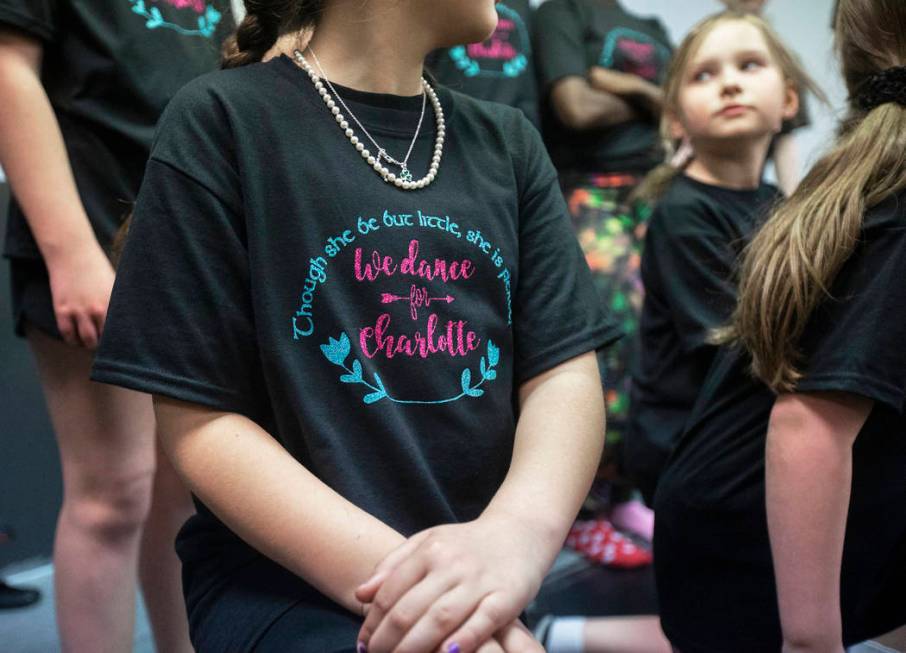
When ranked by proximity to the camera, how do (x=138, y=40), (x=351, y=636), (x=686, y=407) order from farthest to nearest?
(x=686, y=407)
(x=138, y=40)
(x=351, y=636)

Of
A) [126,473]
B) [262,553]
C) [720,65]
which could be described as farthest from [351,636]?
[720,65]

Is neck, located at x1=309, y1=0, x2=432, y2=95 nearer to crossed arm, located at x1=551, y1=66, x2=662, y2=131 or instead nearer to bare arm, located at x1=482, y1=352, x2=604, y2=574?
bare arm, located at x1=482, y1=352, x2=604, y2=574

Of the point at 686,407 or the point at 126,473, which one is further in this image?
the point at 686,407

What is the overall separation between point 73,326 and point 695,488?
0.75 m

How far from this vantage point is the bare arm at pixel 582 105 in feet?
7.14

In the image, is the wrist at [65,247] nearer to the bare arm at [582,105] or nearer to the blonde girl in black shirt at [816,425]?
the blonde girl in black shirt at [816,425]

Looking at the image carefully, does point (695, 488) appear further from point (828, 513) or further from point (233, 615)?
point (233, 615)

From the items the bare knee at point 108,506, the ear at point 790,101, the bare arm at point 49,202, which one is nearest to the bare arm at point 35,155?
the bare arm at point 49,202

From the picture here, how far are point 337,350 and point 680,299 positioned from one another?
2.67 ft

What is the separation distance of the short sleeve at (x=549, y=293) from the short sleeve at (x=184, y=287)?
271 mm

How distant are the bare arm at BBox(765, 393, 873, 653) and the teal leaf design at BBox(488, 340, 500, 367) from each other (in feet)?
1.03

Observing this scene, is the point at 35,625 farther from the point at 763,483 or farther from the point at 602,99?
the point at 602,99

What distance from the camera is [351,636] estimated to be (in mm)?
694

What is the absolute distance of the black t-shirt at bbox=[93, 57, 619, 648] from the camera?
0.73m
